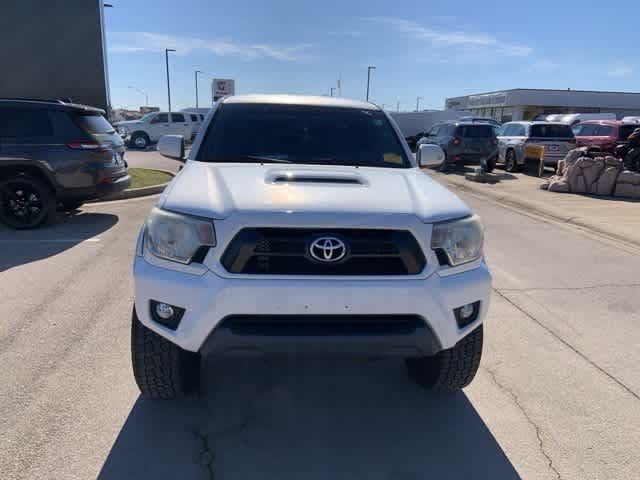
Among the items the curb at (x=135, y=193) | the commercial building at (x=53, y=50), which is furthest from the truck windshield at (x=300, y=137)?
the commercial building at (x=53, y=50)

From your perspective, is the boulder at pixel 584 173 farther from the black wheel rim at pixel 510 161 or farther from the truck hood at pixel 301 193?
the truck hood at pixel 301 193

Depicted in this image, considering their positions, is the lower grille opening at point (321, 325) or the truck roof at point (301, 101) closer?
the lower grille opening at point (321, 325)

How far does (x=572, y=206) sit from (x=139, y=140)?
22512 millimetres

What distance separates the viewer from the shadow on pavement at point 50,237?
5.81 meters

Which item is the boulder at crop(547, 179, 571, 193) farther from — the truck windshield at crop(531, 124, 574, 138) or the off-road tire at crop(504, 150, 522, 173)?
the off-road tire at crop(504, 150, 522, 173)

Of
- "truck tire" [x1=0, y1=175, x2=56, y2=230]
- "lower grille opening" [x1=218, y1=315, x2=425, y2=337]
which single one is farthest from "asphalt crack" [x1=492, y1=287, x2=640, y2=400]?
"truck tire" [x1=0, y1=175, x2=56, y2=230]

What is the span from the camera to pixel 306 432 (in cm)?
266

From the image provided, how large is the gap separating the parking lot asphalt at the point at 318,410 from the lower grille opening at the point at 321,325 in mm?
702

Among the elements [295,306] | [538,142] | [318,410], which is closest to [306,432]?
[318,410]

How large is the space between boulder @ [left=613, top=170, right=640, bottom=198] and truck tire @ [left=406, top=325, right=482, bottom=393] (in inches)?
431

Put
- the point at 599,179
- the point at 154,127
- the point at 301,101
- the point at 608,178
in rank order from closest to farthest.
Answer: the point at 301,101
the point at 608,178
the point at 599,179
the point at 154,127

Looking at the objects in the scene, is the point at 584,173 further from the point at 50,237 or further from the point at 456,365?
the point at 50,237

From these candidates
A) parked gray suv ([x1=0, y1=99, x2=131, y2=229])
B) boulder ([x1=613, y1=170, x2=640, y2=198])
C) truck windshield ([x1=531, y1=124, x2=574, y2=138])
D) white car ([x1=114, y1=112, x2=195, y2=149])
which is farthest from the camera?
white car ([x1=114, y1=112, x2=195, y2=149])

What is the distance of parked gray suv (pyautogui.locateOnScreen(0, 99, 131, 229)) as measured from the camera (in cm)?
686
